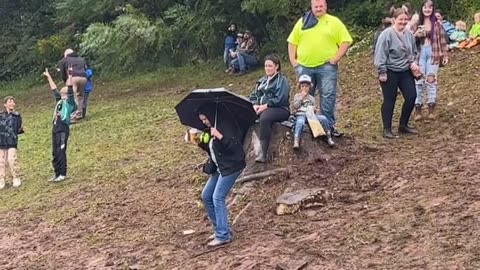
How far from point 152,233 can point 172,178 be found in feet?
6.73

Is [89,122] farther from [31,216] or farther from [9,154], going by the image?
[31,216]

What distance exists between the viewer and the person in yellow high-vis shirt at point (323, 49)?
9.35m

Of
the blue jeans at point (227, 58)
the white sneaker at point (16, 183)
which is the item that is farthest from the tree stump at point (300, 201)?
the blue jeans at point (227, 58)

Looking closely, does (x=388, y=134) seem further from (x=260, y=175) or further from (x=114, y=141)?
(x=114, y=141)

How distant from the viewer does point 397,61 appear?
31.4 feet

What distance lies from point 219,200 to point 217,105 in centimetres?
84

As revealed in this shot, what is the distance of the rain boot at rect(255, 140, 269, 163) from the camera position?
8977 millimetres

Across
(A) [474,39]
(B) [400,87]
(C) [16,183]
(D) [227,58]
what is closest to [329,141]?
(B) [400,87]

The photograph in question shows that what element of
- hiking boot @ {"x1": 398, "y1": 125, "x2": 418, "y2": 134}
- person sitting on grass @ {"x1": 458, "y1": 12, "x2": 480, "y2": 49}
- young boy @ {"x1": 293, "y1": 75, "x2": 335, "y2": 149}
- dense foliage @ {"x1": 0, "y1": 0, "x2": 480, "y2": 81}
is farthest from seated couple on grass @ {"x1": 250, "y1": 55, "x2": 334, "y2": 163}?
dense foliage @ {"x1": 0, "y1": 0, "x2": 480, "y2": 81}

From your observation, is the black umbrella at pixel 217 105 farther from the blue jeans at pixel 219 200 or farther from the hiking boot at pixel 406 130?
the hiking boot at pixel 406 130

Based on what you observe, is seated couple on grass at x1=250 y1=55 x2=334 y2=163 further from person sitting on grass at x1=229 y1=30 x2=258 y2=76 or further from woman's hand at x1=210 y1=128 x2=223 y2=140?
person sitting on grass at x1=229 y1=30 x2=258 y2=76

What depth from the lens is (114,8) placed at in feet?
78.7

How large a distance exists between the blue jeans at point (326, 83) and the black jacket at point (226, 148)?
2.42 metres

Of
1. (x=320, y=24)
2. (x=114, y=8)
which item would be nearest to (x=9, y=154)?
(x=320, y=24)
